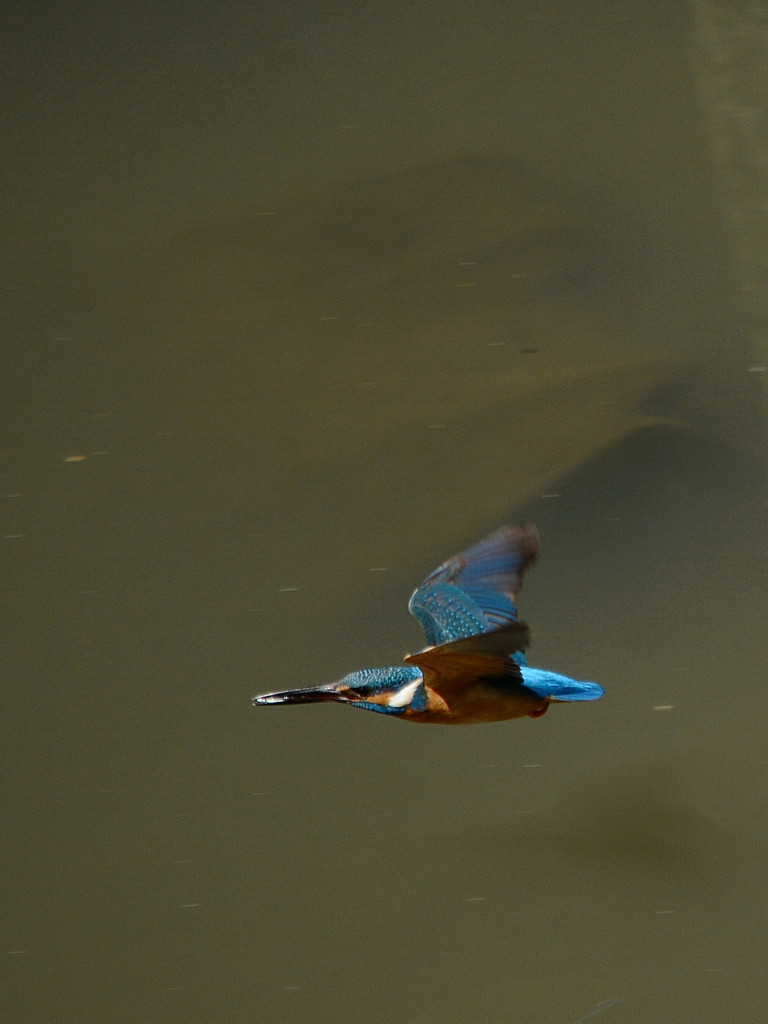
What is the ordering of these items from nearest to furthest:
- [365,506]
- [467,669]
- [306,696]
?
[467,669]
[306,696]
[365,506]

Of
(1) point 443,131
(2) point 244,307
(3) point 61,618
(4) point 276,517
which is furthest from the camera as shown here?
(1) point 443,131

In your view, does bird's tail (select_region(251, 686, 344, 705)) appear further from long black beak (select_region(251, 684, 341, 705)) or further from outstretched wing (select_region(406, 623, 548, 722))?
outstretched wing (select_region(406, 623, 548, 722))

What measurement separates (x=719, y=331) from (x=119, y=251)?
1358 millimetres

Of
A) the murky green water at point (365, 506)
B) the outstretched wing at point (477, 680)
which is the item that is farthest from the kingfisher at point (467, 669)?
the murky green water at point (365, 506)

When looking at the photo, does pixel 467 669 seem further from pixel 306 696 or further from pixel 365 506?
pixel 365 506

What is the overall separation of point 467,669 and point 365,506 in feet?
2.50

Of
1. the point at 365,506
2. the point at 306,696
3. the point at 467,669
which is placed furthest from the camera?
the point at 365,506

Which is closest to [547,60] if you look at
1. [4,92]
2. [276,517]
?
[4,92]

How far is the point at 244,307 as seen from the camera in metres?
2.82

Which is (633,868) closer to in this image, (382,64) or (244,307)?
(244,307)

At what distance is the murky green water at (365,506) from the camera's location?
176cm

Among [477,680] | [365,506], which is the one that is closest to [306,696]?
[477,680]

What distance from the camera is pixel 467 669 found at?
1601 mm

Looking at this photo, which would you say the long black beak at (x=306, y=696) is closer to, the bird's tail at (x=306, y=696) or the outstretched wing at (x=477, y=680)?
the bird's tail at (x=306, y=696)
